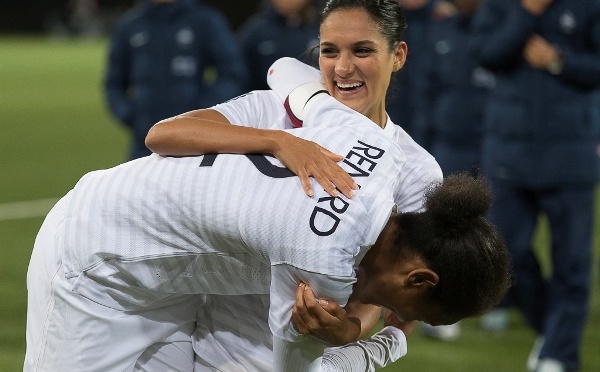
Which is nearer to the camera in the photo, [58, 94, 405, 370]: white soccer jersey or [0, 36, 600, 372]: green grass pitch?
[58, 94, 405, 370]: white soccer jersey

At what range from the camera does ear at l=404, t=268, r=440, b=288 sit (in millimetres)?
3277

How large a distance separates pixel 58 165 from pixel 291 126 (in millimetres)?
10900

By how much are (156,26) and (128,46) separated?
264mm

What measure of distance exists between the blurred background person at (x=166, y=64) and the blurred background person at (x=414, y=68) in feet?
4.37

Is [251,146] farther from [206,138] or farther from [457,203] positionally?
[457,203]

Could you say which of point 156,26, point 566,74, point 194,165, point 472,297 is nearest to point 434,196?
point 472,297

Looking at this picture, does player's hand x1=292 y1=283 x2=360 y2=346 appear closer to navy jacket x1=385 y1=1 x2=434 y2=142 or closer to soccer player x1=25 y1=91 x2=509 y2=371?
soccer player x1=25 y1=91 x2=509 y2=371

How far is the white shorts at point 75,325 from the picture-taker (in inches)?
143

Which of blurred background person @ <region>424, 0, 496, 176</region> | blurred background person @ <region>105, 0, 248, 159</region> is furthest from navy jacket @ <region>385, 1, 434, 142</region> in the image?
blurred background person @ <region>105, 0, 248, 159</region>

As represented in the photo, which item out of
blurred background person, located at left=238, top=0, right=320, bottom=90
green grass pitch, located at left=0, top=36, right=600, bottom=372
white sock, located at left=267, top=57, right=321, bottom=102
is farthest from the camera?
blurred background person, located at left=238, top=0, right=320, bottom=90

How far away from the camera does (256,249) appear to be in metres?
3.30

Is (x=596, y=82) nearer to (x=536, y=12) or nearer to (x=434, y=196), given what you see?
(x=536, y=12)

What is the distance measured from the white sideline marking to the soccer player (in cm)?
745

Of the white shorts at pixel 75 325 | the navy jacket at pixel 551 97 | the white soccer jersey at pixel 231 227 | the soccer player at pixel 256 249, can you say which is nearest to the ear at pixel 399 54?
the soccer player at pixel 256 249
